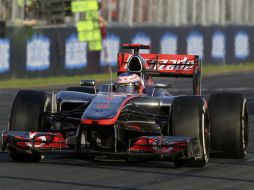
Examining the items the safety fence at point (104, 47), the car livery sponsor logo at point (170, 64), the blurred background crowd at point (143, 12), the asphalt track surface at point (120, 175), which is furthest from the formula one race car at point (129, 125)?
the blurred background crowd at point (143, 12)

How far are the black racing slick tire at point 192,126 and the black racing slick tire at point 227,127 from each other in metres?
0.81

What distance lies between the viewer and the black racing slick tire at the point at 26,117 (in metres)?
11.7

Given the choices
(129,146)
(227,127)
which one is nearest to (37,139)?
(129,146)

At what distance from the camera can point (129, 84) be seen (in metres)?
12.5

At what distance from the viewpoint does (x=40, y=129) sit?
38.8 feet

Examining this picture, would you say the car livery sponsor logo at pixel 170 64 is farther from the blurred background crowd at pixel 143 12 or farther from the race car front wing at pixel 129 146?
the blurred background crowd at pixel 143 12

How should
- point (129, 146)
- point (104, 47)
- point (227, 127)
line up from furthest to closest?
1. point (104, 47)
2. point (227, 127)
3. point (129, 146)

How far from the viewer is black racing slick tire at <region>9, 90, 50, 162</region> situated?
11.7 metres

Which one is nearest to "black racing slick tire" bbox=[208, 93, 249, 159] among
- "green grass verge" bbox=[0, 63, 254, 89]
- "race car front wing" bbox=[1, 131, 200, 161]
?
"race car front wing" bbox=[1, 131, 200, 161]

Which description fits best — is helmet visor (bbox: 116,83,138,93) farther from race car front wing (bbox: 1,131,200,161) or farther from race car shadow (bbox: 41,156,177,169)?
race car front wing (bbox: 1,131,200,161)

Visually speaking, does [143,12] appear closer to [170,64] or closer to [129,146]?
[170,64]

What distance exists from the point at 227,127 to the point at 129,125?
1429mm

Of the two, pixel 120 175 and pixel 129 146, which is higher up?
pixel 129 146

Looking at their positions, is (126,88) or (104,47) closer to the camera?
(126,88)
